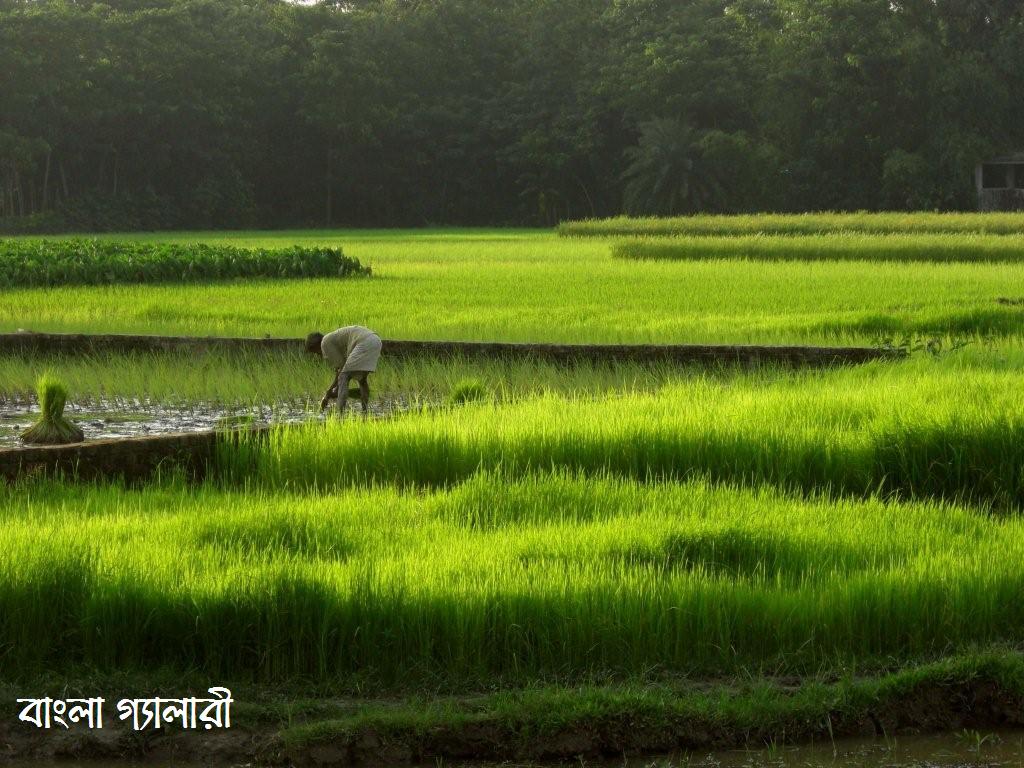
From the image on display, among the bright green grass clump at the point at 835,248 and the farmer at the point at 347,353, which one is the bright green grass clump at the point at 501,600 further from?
the bright green grass clump at the point at 835,248

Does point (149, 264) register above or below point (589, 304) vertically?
above

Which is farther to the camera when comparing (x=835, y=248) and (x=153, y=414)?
(x=835, y=248)

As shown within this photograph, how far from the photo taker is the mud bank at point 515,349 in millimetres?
11344

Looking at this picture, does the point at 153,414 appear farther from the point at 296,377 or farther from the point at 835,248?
the point at 835,248

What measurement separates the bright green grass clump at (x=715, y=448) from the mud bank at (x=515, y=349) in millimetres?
3531

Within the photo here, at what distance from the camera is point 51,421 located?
8297mm

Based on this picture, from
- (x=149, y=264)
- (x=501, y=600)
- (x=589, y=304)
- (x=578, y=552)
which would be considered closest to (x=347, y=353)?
(x=578, y=552)

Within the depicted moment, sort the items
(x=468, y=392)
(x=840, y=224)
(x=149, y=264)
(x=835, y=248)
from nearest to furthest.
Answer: (x=468, y=392)
(x=149, y=264)
(x=835, y=248)
(x=840, y=224)

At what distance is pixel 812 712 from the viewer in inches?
166

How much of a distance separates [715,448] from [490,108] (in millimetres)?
52655

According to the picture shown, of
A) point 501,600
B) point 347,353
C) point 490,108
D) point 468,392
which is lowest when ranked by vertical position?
point 468,392

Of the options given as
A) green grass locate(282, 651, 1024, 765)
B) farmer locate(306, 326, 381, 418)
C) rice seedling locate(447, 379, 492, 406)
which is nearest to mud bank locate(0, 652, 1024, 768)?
green grass locate(282, 651, 1024, 765)

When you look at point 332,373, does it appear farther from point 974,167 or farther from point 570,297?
point 974,167

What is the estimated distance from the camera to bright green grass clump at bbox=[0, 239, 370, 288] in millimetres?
21281
